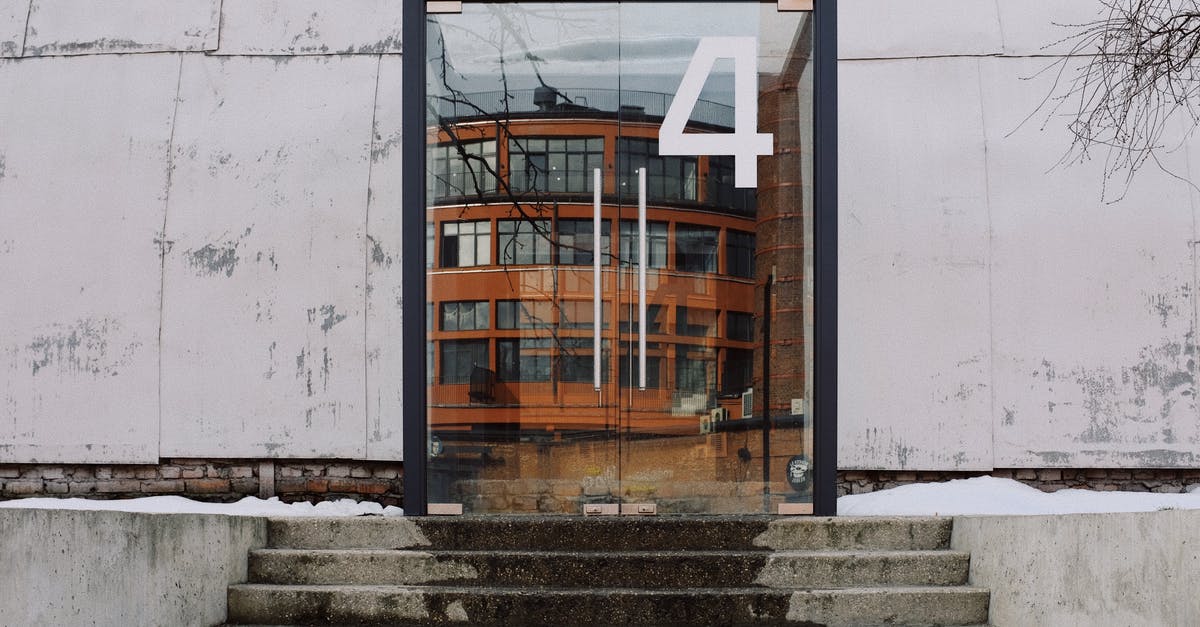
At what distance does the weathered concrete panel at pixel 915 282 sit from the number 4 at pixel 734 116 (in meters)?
1.40

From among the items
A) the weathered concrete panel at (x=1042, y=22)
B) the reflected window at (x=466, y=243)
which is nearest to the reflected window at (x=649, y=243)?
the reflected window at (x=466, y=243)

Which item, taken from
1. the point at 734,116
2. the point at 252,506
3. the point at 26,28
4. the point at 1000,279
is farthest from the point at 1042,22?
the point at 26,28

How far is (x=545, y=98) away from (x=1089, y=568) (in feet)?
10.5

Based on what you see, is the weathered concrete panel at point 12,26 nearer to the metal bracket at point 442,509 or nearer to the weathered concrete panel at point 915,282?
the metal bracket at point 442,509

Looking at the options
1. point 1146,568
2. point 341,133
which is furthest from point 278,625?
point 341,133

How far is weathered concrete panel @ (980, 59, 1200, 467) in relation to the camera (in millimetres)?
6051

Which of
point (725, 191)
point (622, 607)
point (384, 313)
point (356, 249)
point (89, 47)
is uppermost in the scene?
point (89, 47)

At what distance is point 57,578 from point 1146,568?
127 inches

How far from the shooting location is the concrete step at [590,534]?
434cm

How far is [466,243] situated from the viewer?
5098 millimetres

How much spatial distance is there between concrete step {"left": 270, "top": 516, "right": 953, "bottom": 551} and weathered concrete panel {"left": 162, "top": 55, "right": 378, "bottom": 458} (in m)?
1.91

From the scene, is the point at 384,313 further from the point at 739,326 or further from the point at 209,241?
the point at 739,326

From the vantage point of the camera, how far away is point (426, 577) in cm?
415

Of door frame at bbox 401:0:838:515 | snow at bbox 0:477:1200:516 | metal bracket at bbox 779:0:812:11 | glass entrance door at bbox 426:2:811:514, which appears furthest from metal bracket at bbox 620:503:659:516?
metal bracket at bbox 779:0:812:11
